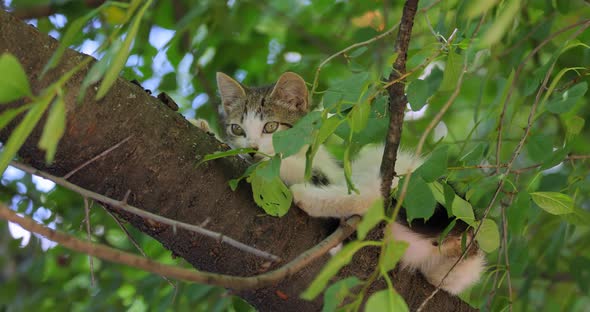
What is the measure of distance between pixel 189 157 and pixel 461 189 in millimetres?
808

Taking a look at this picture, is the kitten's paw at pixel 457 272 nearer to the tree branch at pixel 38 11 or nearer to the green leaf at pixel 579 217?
the green leaf at pixel 579 217

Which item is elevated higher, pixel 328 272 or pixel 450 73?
pixel 450 73

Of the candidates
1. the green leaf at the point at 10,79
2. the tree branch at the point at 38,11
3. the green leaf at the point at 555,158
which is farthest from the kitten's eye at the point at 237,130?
the green leaf at the point at 10,79

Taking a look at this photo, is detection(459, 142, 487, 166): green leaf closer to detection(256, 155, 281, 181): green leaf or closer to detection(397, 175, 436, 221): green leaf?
detection(397, 175, 436, 221): green leaf

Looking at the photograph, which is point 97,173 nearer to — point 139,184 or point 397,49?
point 139,184

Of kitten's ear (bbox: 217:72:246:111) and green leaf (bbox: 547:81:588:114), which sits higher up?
green leaf (bbox: 547:81:588:114)

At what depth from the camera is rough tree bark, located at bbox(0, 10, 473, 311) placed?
1.36 metres

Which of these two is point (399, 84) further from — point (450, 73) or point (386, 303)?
point (386, 303)

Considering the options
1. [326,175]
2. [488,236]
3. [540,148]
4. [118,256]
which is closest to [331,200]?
[326,175]

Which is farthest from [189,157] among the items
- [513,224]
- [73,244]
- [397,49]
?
[513,224]

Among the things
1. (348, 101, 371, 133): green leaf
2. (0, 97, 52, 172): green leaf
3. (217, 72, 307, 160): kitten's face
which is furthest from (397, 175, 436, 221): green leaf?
(217, 72, 307, 160): kitten's face

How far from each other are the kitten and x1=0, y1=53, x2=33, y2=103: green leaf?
892 millimetres

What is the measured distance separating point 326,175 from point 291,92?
21.2 inches

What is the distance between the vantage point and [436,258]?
1964 millimetres
